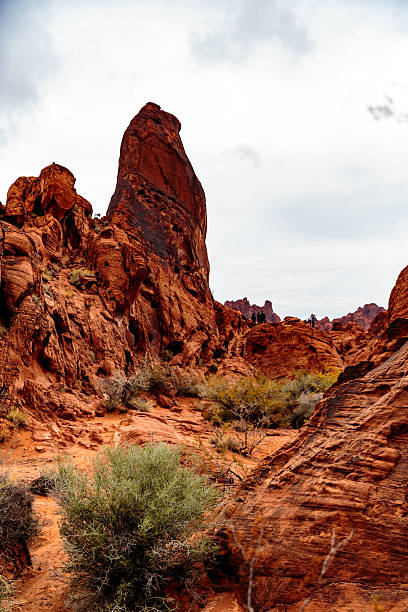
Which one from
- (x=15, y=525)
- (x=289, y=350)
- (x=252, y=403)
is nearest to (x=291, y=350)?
(x=289, y=350)

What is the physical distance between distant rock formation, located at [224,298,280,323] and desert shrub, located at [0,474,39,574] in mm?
90494

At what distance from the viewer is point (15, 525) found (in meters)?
3.85

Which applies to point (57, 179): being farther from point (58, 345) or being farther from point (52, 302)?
point (58, 345)

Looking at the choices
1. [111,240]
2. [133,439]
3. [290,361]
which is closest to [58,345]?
[133,439]

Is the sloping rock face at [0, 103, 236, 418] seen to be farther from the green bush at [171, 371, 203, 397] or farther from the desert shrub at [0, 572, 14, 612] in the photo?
the desert shrub at [0, 572, 14, 612]

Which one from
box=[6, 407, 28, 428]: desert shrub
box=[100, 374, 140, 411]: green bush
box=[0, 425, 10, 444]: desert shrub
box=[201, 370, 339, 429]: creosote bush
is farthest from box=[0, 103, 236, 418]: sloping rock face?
box=[201, 370, 339, 429]: creosote bush

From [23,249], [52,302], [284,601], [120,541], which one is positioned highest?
[23,249]

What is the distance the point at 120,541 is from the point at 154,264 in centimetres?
1973

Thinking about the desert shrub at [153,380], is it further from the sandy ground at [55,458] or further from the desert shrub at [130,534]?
the desert shrub at [130,534]

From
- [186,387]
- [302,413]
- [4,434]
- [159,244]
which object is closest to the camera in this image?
[4,434]

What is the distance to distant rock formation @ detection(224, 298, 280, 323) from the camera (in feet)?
322

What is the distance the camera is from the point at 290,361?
24703mm

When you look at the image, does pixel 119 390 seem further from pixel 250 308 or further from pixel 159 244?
pixel 250 308

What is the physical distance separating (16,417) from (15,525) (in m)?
4.98
